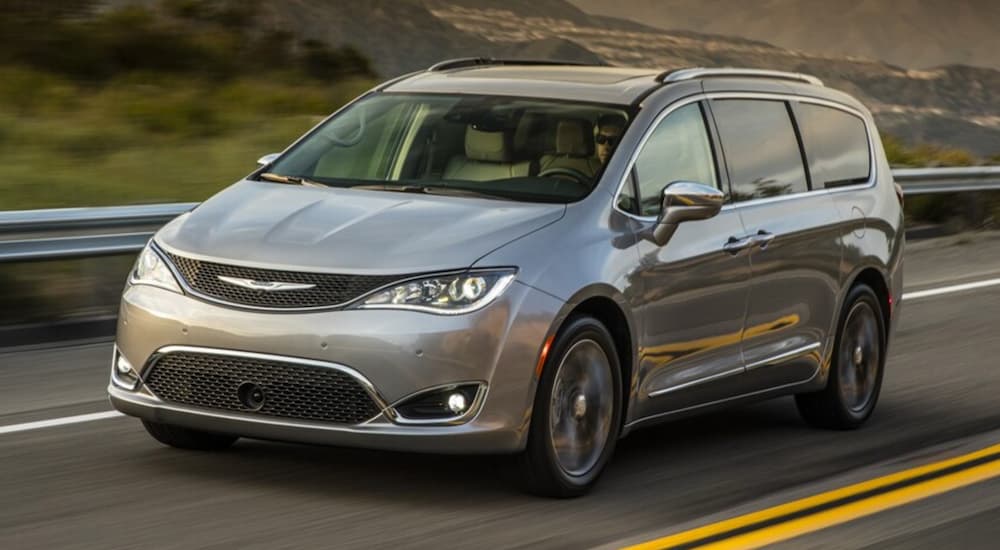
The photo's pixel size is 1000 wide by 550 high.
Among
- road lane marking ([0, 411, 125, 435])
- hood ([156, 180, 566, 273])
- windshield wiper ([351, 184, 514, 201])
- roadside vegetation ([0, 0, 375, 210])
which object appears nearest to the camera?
hood ([156, 180, 566, 273])

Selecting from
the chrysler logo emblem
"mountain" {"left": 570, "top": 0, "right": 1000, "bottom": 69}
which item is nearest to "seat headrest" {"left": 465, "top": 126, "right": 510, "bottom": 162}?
the chrysler logo emblem

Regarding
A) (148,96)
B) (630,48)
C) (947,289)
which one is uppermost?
(947,289)

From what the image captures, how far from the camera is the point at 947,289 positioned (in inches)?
619

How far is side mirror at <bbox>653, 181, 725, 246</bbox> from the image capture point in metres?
7.78

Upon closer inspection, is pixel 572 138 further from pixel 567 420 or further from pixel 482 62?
pixel 482 62

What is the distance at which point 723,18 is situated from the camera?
105 meters

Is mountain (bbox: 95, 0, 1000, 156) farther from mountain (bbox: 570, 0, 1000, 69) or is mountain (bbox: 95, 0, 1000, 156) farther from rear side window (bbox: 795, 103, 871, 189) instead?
rear side window (bbox: 795, 103, 871, 189)

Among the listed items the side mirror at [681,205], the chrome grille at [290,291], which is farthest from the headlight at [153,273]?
the side mirror at [681,205]

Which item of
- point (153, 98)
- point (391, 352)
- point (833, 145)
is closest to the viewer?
point (391, 352)

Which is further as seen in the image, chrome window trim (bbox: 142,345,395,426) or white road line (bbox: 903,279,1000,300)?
white road line (bbox: 903,279,1000,300)

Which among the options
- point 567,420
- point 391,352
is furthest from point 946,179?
point 391,352

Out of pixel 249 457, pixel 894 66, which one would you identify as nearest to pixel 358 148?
pixel 249 457

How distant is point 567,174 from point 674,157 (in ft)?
2.13

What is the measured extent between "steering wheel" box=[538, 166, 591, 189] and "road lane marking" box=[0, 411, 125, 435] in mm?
2438
